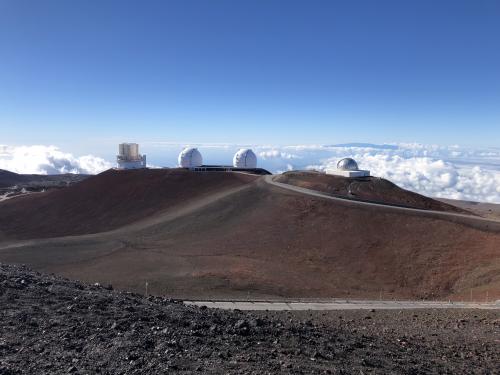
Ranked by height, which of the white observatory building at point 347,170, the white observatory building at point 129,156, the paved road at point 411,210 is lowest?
the paved road at point 411,210

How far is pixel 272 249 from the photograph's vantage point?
3058 cm

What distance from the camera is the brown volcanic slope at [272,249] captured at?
23.8m

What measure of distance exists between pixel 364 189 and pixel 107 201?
25727 millimetres

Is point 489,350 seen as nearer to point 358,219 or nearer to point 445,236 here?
point 445,236

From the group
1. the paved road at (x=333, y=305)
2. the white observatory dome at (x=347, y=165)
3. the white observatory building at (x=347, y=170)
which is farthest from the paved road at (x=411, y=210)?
the paved road at (x=333, y=305)

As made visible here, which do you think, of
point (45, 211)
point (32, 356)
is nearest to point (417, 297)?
point (32, 356)

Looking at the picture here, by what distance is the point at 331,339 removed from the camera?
995 cm

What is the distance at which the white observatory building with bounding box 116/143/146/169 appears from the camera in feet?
204

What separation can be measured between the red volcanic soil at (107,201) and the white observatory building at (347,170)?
10.3m

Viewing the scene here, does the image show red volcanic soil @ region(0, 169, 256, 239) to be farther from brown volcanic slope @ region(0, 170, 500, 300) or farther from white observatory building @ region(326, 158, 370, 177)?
white observatory building @ region(326, 158, 370, 177)

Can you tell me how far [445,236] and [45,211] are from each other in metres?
37.4

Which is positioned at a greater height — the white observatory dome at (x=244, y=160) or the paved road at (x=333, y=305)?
the white observatory dome at (x=244, y=160)

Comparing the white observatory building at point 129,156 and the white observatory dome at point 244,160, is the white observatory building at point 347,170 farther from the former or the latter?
the white observatory building at point 129,156

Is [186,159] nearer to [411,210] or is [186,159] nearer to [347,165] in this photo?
[347,165]
